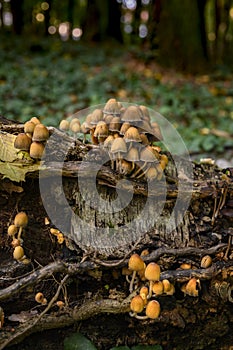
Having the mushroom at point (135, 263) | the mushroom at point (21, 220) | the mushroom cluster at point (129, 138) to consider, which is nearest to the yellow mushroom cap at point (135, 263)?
the mushroom at point (135, 263)

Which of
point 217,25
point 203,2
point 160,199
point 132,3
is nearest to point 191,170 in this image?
point 160,199

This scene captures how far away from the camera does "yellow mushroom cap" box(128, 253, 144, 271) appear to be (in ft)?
6.22

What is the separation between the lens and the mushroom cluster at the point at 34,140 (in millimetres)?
1928

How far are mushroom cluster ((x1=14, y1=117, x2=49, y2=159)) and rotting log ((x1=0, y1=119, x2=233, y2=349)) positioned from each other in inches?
3.0

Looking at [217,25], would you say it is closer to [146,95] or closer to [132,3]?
[132,3]

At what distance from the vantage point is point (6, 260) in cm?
200

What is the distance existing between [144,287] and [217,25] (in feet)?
38.5

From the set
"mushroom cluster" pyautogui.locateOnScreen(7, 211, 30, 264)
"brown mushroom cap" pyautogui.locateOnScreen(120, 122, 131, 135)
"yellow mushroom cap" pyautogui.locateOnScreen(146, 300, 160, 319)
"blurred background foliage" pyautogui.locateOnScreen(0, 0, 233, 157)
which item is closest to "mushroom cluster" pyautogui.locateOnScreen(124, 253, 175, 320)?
"yellow mushroom cap" pyautogui.locateOnScreen(146, 300, 160, 319)

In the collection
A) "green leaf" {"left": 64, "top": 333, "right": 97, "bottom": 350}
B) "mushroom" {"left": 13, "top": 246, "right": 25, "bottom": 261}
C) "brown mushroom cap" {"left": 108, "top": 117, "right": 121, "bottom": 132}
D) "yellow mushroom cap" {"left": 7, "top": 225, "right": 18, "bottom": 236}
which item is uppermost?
"brown mushroom cap" {"left": 108, "top": 117, "right": 121, "bottom": 132}

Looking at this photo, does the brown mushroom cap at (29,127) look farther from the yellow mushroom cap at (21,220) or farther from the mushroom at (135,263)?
the mushroom at (135,263)

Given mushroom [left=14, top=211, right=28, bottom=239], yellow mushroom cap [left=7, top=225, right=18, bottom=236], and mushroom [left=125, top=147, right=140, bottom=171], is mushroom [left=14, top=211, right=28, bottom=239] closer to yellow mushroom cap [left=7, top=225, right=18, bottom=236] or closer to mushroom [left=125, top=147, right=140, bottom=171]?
yellow mushroom cap [left=7, top=225, right=18, bottom=236]

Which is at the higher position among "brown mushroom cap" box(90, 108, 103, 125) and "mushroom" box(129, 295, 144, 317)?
"brown mushroom cap" box(90, 108, 103, 125)

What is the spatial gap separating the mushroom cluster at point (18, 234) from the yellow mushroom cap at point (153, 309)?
2.16 ft

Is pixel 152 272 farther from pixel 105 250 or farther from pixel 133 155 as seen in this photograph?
pixel 133 155
